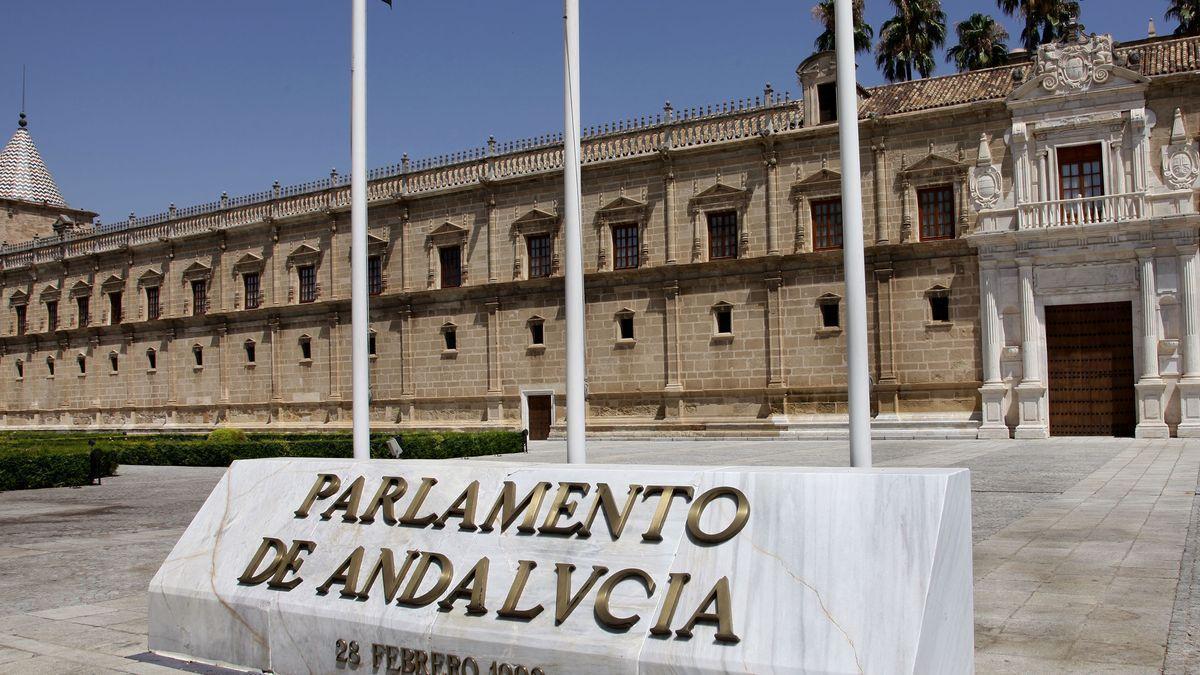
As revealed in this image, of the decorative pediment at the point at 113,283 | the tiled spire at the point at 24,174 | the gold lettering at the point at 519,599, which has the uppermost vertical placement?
the tiled spire at the point at 24,174

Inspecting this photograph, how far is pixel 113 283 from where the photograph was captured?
147ft

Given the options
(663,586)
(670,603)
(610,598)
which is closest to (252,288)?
(610,598)

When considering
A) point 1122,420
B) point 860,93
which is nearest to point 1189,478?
point 1122,420

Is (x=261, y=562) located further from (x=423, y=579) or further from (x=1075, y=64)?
(x=1075, y=64)

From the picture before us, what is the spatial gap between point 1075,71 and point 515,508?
934 inches

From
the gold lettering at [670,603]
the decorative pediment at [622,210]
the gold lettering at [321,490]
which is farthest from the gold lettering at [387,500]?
the decorative pediment at [622,210]

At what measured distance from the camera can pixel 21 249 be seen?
4953 centimetres

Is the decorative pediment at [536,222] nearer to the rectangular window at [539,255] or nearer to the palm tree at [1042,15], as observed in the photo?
the rectangular window at [539,255]

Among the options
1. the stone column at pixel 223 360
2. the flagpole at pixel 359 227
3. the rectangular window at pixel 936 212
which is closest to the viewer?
the flagpole at pixel 359 227

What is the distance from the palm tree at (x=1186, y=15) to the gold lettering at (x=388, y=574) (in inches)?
1358

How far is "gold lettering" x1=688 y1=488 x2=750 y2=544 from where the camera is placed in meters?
4.86

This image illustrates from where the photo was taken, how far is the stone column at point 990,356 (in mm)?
24828

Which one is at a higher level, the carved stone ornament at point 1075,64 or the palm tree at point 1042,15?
the palm tree at point 1042,15

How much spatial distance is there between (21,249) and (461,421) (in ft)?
97.0
